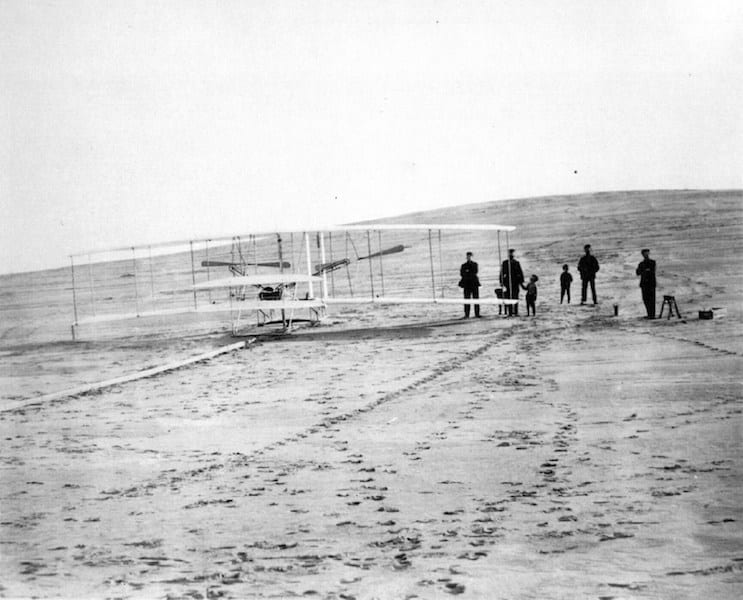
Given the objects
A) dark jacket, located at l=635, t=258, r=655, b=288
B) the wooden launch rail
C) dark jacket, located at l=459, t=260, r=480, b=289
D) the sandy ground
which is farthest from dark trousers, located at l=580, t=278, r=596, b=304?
the wooden launch rail

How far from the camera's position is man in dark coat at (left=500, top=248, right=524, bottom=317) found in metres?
23.4

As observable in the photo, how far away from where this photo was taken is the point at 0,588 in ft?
20.1

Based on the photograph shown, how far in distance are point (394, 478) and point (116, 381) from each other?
8.75m

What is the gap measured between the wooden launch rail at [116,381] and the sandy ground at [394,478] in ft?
1.27

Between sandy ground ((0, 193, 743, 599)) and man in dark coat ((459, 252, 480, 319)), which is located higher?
man in dark coat ((459, 252, 480, 319))

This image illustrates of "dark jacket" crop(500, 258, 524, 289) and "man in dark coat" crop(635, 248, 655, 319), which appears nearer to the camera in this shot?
"man in dark coat" crop(635, 248, 655, 319)

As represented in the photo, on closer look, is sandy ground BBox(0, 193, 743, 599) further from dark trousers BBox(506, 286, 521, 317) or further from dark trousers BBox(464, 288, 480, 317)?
dark trousers BBox(506, 286, 521, 317)

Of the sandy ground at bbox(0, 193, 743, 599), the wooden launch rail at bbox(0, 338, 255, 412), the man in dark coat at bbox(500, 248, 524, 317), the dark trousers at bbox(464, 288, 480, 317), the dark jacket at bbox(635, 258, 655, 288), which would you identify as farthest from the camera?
the dark trousers at bbox(464, 288, 480, 317)

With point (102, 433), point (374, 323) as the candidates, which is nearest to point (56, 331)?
point (374, 323)

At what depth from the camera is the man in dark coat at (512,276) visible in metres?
23.4

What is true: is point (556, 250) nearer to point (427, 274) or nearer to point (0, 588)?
point (427, 274)

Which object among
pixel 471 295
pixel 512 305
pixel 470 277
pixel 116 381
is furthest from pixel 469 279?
pixel 116 381

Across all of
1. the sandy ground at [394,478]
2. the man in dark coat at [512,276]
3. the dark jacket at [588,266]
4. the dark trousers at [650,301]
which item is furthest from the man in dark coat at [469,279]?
the sandy ground at [394,478]

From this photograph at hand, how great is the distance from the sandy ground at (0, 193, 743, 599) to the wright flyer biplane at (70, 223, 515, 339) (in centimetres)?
608
